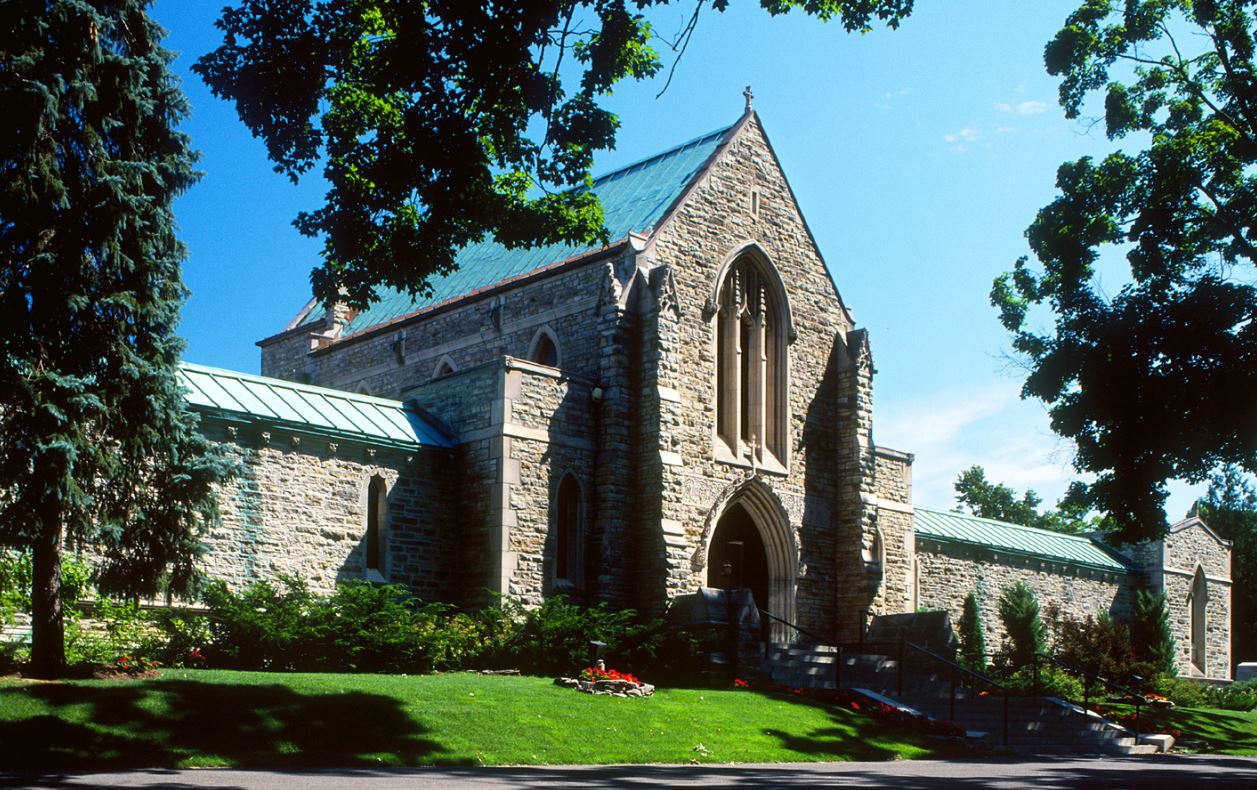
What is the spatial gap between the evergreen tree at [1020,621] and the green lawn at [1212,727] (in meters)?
6.48

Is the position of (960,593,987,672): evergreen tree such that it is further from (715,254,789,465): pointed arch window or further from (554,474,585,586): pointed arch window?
(554,474,585,586): pointed arch window

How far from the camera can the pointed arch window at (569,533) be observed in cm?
2500

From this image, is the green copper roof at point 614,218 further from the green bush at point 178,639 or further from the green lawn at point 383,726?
the green lawn at point 383,726

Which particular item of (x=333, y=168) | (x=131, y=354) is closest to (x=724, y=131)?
(x=333, y=168)

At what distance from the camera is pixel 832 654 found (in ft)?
84.5

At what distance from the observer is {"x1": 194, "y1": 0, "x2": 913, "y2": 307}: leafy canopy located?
15227 millimetres

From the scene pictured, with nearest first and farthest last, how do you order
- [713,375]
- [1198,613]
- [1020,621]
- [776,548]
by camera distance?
[713,375] → [776,548] → [1020,621] → [1198,613]

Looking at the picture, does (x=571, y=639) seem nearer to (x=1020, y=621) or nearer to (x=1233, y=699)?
(x=1020, y=621)

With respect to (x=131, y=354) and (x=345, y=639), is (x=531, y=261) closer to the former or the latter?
(x=345, y=639)

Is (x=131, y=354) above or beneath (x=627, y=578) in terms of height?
above

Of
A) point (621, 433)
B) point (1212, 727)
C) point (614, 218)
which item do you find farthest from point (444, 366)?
point (1212, 727)

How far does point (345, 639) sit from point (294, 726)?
205 inches

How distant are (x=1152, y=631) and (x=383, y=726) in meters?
32.9

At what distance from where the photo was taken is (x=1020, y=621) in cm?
3647
